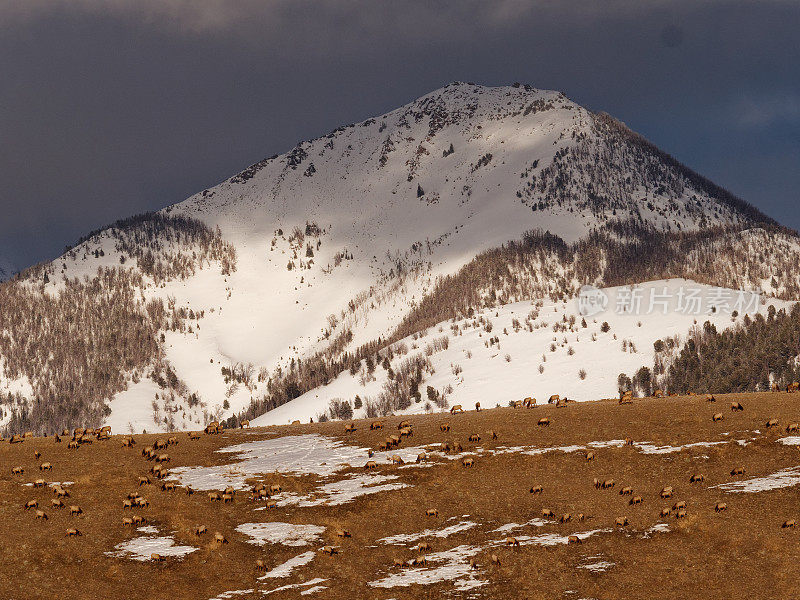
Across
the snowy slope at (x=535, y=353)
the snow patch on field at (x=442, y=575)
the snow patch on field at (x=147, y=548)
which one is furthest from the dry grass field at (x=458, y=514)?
the snowy slope at (x=535, y=353)

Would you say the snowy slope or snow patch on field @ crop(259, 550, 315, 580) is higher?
the snowy slope

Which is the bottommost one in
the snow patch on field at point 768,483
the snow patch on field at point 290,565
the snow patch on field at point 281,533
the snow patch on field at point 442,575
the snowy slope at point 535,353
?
the snow patch on field at point 442,575

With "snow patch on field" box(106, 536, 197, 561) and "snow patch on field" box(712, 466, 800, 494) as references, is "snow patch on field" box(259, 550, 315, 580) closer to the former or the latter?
"snow patch on field" box(106, 536, 197, 561)

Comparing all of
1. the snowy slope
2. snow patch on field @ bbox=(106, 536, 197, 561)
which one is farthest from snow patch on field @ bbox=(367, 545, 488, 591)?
the snowy slope

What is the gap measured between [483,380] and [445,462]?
3506 inches

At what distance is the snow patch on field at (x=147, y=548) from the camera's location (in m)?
31.3

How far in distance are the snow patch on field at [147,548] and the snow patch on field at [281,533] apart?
249 centimetres

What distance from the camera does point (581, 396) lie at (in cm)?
11450

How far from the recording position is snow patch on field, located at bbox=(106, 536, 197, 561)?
31266mm

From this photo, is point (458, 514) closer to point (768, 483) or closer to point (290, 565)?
point (290, 565)

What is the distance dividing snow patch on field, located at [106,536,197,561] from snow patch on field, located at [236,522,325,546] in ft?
8.18

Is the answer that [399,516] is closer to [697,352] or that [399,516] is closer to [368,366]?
[697,352]

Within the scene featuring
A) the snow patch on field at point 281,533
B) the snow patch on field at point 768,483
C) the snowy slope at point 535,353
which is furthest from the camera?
the snowy slope at point 535,353

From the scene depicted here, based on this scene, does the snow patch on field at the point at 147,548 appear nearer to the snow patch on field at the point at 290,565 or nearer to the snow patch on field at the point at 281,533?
the snow patch on field at the point at 281,533
